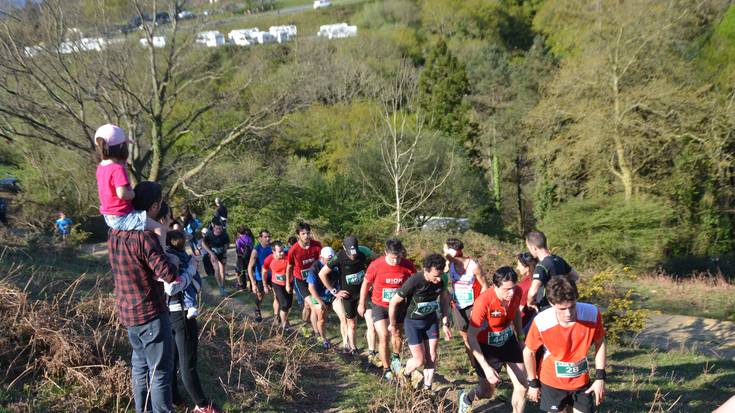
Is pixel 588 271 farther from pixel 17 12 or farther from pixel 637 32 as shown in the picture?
pixel 17 12

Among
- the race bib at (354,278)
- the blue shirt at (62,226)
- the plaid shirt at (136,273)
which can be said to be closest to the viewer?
the plaid shirt at (136,273)

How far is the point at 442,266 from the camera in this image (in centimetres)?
584

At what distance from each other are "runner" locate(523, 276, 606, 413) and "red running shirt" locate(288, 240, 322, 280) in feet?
14.6

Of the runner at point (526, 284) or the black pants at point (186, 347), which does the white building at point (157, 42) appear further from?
the black pants at point (186, 347)

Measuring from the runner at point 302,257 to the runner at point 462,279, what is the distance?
2435mm

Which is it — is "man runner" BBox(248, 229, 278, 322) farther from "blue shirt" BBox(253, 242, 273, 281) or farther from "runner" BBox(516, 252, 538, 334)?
"runner" BBox(516, 252, 538, 334)

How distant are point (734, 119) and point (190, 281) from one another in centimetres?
2405

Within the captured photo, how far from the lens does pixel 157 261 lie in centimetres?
385

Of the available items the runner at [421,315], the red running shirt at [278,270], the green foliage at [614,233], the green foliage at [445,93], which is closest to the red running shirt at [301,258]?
the red running shirt at [278,270]

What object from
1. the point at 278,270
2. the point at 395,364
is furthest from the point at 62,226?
the point at 395,364

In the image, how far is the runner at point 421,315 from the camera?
604cm

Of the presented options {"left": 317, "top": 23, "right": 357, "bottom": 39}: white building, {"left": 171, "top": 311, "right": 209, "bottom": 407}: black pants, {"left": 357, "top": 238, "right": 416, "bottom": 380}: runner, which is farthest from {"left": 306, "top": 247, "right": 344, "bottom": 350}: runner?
{"left": 317, "top": 23, "right": 357, "bottom": 39}: white building

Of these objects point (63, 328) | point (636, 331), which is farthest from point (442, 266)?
point (636, 331)

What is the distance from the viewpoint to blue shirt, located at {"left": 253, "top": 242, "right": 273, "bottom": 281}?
10.3 meters
